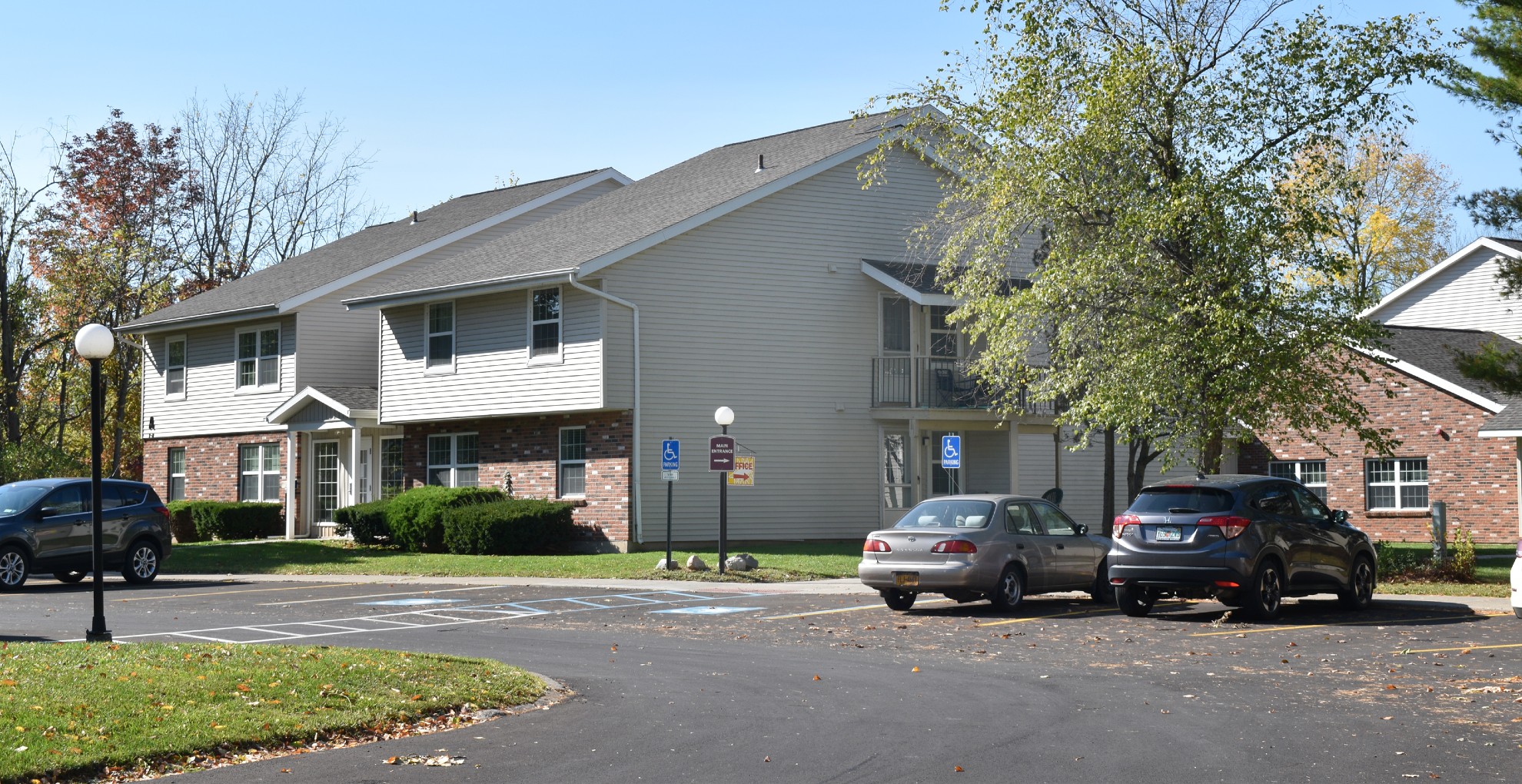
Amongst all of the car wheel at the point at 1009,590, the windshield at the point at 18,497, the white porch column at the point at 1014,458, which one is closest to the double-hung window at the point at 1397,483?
the white porch column at the point at 1014,458

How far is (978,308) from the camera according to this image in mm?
25609

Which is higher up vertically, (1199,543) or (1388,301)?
(1388,301)

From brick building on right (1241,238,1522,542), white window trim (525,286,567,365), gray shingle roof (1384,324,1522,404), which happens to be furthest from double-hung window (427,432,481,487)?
gray shingle roof (1384,324,1522,404)

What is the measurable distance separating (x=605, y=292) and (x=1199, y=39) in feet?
38.6

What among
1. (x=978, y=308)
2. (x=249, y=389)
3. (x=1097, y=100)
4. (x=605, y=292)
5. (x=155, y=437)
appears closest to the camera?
(x=1097, y=100)

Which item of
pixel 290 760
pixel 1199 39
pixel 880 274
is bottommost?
pixel 290 760

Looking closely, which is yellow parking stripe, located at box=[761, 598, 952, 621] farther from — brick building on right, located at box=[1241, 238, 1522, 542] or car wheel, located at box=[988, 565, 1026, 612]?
brick building on right, located at box=[1241, 238, 1522, 542]

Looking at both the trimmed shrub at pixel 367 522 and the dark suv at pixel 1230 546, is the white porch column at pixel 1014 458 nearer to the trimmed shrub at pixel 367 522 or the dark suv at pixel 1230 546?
the trimmed shrub at pixel 367 522

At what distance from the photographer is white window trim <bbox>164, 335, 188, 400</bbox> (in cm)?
4094

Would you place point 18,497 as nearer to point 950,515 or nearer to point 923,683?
point 950,515

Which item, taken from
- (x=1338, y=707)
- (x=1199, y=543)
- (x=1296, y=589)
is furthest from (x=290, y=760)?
(x=1296, y=589)

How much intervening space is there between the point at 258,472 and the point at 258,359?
111 inches

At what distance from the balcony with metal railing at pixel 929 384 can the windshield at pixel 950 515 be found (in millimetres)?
13841

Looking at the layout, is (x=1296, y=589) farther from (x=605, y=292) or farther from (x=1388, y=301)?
(x=1388, y=301)
